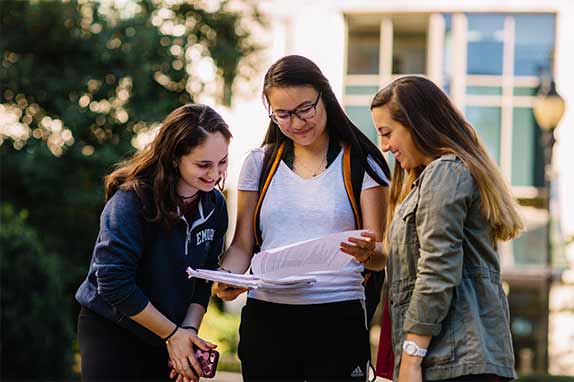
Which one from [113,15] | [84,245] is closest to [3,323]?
[84,245]

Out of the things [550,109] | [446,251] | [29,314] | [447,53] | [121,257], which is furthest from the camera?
[447,53]

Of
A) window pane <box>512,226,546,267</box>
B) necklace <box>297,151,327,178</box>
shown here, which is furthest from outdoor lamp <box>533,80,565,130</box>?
necklace <box>297,151,327,178</box>

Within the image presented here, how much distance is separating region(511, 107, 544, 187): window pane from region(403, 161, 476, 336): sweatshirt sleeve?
51.8ft

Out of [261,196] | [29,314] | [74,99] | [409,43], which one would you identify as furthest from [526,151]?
[261,196]

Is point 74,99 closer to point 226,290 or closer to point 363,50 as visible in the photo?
point 363,50

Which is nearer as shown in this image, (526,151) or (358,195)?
(358,195)

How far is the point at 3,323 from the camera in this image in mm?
9039

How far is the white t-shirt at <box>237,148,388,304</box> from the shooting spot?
385cm

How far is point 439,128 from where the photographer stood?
3537 millimetres

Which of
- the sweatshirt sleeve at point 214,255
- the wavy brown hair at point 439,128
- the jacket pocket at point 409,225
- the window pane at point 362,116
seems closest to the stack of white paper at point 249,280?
the sweatshirt sleeve at point 214,255

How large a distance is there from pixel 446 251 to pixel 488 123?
1596 cm

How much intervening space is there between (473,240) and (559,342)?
52.3ft

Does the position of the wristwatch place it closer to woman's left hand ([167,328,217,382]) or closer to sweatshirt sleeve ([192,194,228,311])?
woman's left hand ([167,328,217,382])

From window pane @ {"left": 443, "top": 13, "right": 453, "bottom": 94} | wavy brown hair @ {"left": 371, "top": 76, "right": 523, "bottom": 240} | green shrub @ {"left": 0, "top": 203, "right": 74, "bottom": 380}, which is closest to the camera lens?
wavy brown hair @ {"left": 371, "top": 76, "right": 523, "bottom": 240}
